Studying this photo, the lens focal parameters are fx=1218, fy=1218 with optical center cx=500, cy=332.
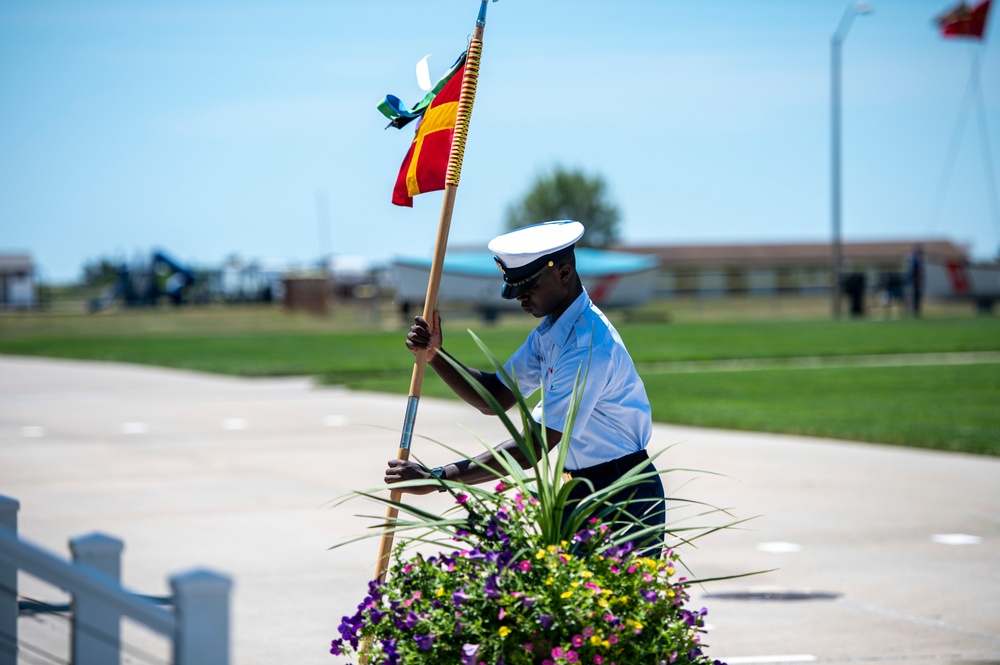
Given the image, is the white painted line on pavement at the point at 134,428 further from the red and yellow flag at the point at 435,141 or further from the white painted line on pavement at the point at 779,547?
the red and yellow flag at the point at 435,141

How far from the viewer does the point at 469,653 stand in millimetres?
3020

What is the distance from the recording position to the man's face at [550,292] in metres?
3.75

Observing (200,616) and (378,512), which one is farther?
(378,512)

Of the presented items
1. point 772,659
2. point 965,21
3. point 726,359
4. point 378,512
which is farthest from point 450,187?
point 965,21

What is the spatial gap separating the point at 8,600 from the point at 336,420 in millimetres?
11113

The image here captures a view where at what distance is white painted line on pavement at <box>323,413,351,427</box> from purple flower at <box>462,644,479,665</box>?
1116 cm

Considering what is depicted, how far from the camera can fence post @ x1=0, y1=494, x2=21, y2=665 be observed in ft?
11.1

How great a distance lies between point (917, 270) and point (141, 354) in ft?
92.6

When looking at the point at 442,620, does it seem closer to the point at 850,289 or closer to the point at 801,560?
the point at 801,560

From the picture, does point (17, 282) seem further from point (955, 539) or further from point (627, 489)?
→ point (627, 489)

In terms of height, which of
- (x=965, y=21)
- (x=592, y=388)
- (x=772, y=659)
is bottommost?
(x=772, y=659)

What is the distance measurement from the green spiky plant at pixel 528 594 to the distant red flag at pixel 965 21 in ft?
136

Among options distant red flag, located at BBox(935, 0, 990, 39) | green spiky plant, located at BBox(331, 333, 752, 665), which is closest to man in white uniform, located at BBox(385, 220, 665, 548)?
green spiky plant, located at BBox(331, 333, 752, 665)

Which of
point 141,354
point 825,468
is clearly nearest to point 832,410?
point 825,468
